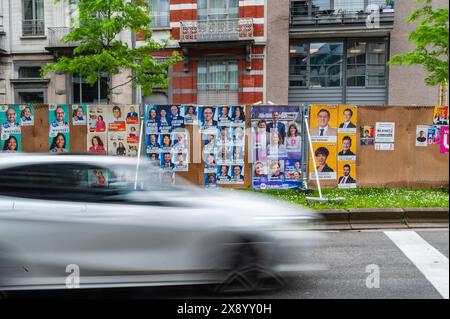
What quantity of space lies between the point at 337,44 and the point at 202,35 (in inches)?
274

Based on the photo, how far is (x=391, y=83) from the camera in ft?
68.4

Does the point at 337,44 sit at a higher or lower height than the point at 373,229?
higher

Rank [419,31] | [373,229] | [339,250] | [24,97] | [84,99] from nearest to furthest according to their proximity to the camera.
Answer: [339,250] < [373,229] < [419,31] < [24,97] < [84,99]

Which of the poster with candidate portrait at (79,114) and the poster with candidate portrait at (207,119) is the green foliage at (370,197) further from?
the poster with candidate portrait at (79,114)

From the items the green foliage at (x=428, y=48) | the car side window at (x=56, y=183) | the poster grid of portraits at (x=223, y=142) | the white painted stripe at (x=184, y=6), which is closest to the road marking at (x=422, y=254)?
the car side window at (x=56, y=183)

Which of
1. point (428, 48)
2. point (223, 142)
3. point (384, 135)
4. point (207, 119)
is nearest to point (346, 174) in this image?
point (384, 135)

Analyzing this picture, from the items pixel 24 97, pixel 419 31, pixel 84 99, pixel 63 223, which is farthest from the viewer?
pixel 84 99

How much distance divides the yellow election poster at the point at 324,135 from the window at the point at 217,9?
42.0ft

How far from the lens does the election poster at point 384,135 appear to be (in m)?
10.4

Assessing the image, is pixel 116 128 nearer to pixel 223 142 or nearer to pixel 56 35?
pixel 223 142

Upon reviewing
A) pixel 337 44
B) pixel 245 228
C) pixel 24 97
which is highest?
pixel 337 44

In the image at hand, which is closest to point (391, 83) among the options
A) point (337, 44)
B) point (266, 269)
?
point (337, 44)

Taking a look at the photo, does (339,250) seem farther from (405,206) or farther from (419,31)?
(419,31)

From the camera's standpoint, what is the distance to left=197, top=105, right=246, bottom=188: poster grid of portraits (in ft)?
34.2
